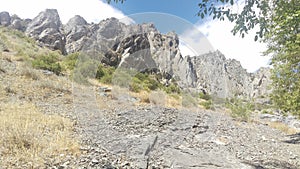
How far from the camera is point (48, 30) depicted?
4138cm

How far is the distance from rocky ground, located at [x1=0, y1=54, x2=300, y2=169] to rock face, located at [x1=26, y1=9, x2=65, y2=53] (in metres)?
27.8

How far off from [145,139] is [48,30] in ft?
132

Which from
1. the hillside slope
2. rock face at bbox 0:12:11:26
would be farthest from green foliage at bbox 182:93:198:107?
rock face at bbox 0:12:11:26

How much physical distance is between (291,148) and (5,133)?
822 centimetres

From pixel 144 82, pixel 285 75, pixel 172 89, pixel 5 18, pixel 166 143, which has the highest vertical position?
pixel 5 18

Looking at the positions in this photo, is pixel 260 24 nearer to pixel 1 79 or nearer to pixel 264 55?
pixel 264 55

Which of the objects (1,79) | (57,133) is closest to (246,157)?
(57,133)

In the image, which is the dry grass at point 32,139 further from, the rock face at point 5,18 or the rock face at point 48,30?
the rock face at point 5,18

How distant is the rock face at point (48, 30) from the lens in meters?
37.4

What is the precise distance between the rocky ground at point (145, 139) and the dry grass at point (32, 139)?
27 cm

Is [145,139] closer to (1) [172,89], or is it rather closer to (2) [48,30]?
(1) [172,89]

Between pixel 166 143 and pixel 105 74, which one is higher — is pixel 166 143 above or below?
below

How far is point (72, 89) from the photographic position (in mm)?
11703

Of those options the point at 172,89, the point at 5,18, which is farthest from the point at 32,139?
the point at 5,18
